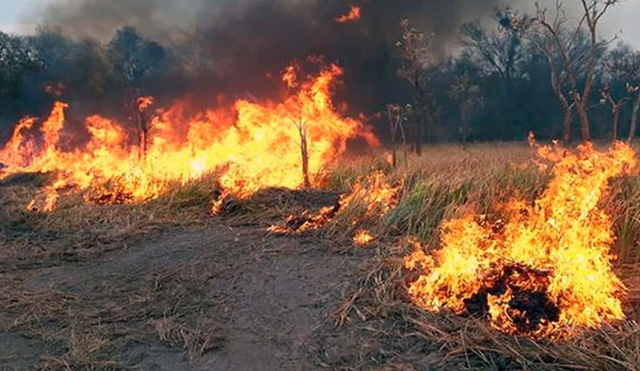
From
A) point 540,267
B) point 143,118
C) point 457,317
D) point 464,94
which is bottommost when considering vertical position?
point 457,317

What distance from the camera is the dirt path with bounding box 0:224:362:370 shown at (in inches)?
148

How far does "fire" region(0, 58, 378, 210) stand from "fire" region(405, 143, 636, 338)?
383cm

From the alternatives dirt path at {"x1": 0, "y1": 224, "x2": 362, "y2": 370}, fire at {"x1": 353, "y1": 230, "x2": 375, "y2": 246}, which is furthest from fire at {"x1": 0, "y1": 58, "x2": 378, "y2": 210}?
fire at {"x1": 353, "y1": 230, "x2": 375, "y2": 246}

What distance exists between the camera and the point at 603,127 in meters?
31.9

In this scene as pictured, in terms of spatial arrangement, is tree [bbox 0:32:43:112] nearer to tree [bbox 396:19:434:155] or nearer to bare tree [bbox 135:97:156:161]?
bare tree [bbox 135:97:156:161]

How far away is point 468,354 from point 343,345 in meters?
0.77

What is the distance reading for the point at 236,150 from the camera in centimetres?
1227

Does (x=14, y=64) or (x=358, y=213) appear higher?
(x=14, y=64)

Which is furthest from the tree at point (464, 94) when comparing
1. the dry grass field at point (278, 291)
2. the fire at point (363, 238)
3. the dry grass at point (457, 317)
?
the fire at point (363, 238)

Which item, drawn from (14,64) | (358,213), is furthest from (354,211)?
(14,64)

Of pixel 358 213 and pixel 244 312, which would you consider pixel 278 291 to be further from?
pixel 358 213

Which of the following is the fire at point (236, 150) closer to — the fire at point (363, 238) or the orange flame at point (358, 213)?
the orange flame at point (358, 213)

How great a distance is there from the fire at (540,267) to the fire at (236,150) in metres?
3.83

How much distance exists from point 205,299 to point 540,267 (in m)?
2.44
